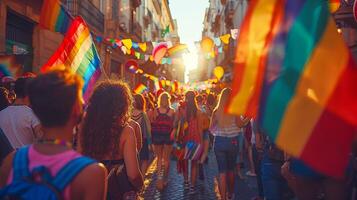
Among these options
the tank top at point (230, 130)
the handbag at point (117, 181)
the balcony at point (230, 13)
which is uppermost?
the balcony at point (230, 13)

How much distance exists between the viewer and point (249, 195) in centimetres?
684

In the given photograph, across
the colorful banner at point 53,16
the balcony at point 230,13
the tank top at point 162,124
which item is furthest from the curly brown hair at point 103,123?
the balcony at point 230,13

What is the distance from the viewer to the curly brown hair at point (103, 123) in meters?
3.37

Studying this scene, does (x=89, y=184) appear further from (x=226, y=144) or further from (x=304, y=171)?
(x=226, y=144)

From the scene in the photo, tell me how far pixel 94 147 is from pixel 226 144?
3.04 meters

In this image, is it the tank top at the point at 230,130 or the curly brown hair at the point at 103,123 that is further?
the tank top at the point at 230,130

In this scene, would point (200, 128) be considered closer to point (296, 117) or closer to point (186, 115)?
point (186, 115)

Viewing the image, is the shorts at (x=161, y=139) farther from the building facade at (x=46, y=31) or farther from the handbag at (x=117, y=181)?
the handbag at (x=117, y=181)

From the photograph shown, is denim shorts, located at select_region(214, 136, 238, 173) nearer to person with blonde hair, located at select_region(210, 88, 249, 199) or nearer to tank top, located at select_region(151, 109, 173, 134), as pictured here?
person with blonde hair, located at select_region(210, 88, 249, 199)

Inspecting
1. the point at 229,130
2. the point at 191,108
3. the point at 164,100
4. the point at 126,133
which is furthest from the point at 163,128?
the point at 126,133

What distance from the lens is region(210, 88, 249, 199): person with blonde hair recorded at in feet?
20.0

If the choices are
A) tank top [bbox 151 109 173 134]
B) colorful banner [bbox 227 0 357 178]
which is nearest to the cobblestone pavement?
tank top [bbox 151 109 173 134]

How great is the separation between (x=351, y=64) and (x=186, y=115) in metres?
5.36

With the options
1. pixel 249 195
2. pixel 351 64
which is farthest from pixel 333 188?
pixel 249 195
